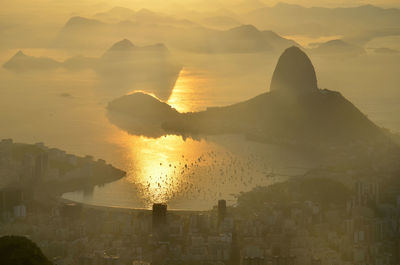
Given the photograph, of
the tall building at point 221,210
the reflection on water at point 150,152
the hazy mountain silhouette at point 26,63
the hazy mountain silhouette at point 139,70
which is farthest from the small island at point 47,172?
the hazy mountain silhouette at point 26,63

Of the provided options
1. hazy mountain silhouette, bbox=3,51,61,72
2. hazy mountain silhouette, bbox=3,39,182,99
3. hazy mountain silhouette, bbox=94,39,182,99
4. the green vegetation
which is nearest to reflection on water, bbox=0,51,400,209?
hazy mountain silhouette, bbox=94,39,182,99

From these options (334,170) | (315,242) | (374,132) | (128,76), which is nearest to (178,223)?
(315,242)

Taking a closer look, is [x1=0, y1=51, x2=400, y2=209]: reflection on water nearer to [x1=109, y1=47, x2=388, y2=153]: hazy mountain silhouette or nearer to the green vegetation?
[x1=109, y1=47, x2=388, y2=153]: hazy mountain silhouette

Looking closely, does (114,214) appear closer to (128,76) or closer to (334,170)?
(334,170)

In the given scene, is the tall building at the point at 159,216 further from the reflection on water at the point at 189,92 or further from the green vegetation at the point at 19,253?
the reflection on water at the point at 189,92

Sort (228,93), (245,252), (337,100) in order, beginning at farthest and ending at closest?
(228,93) < (337,100) < (245,252)
